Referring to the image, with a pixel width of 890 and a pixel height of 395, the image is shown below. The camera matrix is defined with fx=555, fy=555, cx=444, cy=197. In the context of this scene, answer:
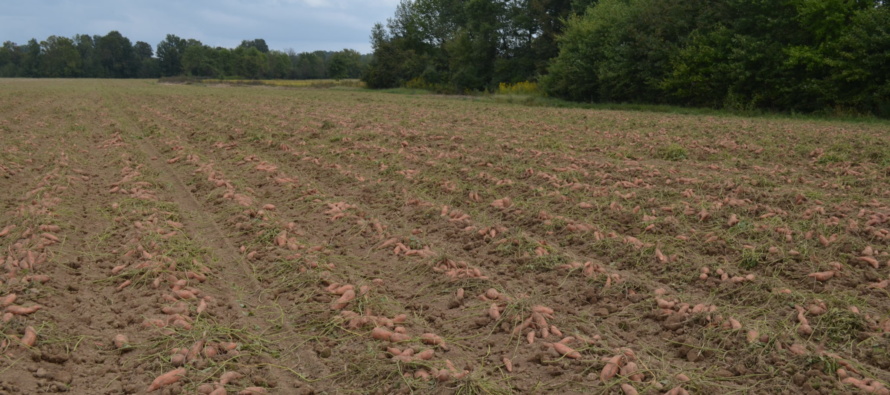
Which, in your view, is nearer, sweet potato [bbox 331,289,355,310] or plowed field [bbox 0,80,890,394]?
plowed field [bbox 0,80,890,394]

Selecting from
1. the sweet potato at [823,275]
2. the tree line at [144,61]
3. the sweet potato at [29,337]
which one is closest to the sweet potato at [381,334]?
the sweet potato at [29,337]

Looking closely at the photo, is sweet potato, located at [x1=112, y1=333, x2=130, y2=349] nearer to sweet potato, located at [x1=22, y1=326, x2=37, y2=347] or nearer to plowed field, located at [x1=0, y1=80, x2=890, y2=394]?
plowed field, located at [x1=0, y1=80, x2=890, y2=394]

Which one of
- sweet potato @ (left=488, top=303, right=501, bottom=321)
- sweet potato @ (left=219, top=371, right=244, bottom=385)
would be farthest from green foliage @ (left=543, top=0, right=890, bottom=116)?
sweet potato @ (left=219, top=371, right=244, bottom=385)

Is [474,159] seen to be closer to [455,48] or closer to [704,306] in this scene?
[704,306]

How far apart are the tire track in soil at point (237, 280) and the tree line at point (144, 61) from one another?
85305 millimetres

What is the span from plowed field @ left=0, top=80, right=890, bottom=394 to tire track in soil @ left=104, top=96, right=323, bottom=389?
0.03 m

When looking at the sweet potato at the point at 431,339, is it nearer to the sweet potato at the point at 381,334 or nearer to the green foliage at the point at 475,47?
the sweet potato at the point at 381,334

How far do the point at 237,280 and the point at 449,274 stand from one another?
6.63ft

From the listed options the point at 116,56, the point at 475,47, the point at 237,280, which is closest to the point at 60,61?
the point at 116,56

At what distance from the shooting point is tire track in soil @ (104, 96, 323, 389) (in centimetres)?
386

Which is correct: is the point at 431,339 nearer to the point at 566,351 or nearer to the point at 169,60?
the point at 566,351

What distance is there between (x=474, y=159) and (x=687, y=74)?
704 inches

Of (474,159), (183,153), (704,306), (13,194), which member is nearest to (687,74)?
(474,159)

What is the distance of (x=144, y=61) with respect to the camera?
113 meters
